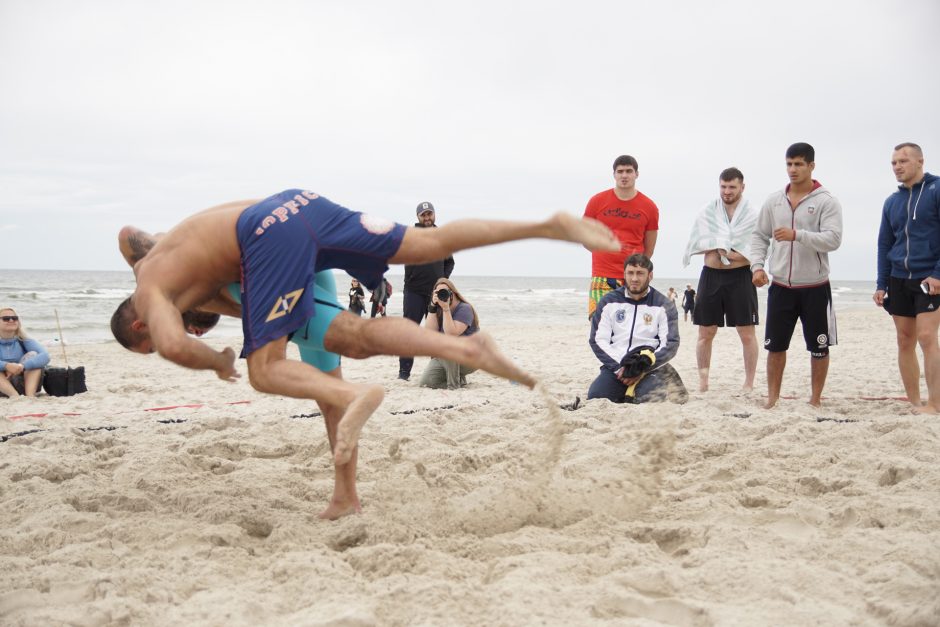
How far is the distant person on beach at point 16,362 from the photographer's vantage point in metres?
6.57

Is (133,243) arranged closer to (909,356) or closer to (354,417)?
(354,417)

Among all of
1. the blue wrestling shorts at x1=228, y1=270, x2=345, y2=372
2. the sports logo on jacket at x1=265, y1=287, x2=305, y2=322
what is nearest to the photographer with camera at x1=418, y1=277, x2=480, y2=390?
the blue wrestling shorts at x1=228, y1=270, x2=345, y2=372

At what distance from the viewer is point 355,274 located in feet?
9.98

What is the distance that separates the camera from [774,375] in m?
5.41

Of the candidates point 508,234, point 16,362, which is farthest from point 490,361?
point 16,362

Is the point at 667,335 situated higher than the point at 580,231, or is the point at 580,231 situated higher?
the point at 580,231

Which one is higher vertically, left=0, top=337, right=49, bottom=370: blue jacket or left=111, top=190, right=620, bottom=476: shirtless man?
left=111, top=190, right=620, bottom=476: shirtless man

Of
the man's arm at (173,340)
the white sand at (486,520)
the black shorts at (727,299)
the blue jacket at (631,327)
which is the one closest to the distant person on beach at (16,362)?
the white sand at (486,520)

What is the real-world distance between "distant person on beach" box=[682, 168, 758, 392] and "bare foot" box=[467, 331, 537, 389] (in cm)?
374

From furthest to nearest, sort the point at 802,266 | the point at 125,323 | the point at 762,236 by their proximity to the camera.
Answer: the point at 762,236, the point at 802,266, the point at 125,323

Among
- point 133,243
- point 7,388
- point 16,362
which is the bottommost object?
point 7,388

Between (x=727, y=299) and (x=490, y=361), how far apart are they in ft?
13.0

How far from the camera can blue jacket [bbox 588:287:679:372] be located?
17.6 ft

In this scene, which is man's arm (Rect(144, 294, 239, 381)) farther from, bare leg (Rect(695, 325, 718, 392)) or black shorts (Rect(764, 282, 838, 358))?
bare leg (Rect(695, 325, 718, 392))
